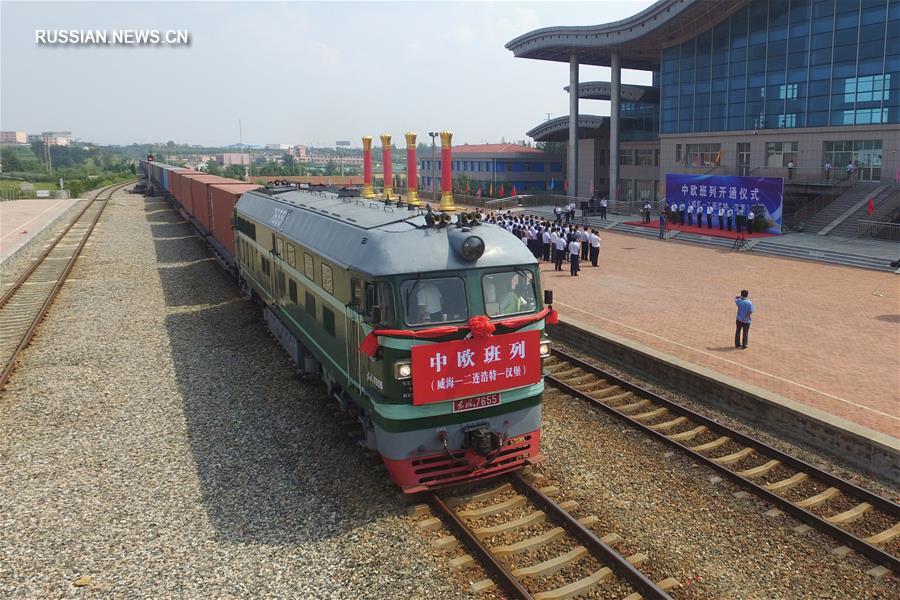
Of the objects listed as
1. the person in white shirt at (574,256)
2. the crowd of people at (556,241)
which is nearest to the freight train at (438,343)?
the person in white shirt at (574,256)

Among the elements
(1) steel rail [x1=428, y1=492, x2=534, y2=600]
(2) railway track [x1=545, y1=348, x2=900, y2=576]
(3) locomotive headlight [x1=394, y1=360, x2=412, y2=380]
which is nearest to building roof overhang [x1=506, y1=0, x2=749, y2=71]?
(2) railway track [x1=545, y1=348, x2=900, y2=576]

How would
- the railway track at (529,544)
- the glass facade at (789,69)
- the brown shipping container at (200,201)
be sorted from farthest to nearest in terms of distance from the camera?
the glass facade at (789,69) < the brown shipping container at (200,201) < the railway track at (529,544)

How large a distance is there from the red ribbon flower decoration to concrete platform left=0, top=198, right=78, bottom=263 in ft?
87.9

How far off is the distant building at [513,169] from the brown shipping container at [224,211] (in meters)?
46.4

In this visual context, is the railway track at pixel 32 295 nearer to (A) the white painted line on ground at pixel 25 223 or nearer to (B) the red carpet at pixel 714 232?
(A) the white painted line on ground at pixel 25 223

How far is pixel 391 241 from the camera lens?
9.56 meters

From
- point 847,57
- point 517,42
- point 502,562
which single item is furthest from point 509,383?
point 517,42

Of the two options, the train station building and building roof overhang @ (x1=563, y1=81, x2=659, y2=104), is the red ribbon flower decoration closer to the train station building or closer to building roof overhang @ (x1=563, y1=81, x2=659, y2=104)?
the train station building

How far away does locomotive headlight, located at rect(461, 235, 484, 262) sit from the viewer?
30.7 ft

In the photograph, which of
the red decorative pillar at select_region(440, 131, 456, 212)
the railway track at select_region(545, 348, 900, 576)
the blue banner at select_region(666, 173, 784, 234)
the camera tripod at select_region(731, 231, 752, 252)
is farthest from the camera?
the red decorative pillar at select_region(440, 131, 456, 212)

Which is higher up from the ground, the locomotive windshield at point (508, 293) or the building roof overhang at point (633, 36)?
the building roof overhang at point (633, 36)

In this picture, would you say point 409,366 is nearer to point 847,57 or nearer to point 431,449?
point 431,449

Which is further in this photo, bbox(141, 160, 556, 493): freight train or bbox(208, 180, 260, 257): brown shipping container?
bbox(208, 180, 260, 257): brown shipping container

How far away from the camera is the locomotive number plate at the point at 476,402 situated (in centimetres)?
934
